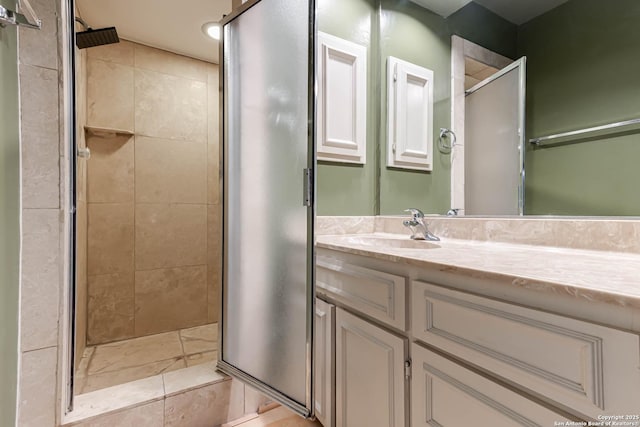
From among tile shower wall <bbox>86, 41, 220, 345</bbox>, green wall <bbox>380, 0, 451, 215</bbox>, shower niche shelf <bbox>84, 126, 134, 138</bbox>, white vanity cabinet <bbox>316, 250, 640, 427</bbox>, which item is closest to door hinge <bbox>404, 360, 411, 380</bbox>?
white vanity cabinet <bbox>316, 250, 640, 427</bbox>

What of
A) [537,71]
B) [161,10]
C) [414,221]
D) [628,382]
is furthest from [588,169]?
[161,10]

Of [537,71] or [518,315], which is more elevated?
[537,71]

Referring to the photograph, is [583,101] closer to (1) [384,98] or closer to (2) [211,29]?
(1) [384,98]

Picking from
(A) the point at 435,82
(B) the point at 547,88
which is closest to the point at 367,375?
(B) the point at 547,88

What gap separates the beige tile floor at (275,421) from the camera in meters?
1.27

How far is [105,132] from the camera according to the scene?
77.8 inches

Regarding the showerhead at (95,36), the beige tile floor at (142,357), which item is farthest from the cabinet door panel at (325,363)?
the showerhead at (95,36)

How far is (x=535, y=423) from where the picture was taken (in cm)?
50

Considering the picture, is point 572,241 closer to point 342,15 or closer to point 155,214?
point 342,15

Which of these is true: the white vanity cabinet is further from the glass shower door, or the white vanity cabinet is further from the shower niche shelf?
the shower niche shelf

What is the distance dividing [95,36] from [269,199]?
144cm

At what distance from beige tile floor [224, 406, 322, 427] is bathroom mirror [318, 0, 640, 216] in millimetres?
997

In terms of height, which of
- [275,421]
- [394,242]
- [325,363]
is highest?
[394,242]

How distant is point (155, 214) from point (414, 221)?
6.39 feet
